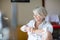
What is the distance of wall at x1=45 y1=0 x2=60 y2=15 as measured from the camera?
10.00 feet

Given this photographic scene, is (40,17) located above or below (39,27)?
above

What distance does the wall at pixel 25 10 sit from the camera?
3047mm

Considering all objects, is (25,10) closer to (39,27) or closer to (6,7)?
(6,7)

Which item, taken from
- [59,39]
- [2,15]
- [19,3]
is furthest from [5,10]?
[59,39]

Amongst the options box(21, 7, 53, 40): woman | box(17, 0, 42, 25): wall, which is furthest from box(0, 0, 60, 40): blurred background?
box(21, 7, 53, 40): woman

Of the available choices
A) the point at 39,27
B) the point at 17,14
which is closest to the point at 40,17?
the point at 39,27

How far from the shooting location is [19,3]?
3.03m

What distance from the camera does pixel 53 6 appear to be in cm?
308

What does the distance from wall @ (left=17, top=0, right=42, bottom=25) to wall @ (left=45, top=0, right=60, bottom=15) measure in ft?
0.53

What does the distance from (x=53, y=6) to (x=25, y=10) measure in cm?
57

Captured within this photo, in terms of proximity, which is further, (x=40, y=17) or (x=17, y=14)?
(x=17, y=14)

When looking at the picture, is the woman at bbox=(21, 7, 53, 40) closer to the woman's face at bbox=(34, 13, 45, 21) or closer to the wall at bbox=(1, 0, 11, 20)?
the woman's face at bbox=(34, 13, 45, 21)

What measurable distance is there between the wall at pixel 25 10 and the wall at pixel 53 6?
16cm

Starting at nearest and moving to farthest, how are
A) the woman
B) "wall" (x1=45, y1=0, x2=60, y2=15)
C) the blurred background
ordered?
1. the woman
2. the blurred background
3. "wall" (x1=45, y1=0, x2=60, y2=15)
